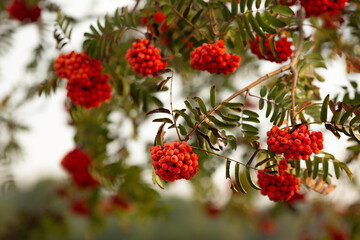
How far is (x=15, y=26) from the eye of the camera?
2807 mm

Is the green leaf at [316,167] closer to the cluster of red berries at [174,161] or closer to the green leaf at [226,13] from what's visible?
the cluster of red berries at [174,161]

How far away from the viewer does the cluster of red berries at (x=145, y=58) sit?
1.14 meters

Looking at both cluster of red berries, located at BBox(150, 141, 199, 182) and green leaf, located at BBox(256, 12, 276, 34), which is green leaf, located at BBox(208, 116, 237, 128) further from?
green leaf, located at BBox(256, 12, 276, 34)

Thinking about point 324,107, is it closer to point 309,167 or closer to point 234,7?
point 309,167

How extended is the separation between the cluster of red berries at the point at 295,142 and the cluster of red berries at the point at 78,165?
1.72 meters

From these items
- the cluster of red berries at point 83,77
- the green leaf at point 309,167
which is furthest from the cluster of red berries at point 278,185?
the cluster of red berries at point 83,77

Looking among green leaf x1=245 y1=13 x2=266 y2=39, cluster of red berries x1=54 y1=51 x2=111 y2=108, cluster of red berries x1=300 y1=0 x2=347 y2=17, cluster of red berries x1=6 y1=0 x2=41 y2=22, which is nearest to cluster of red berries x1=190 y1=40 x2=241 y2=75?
green leaf x1=245 y1=13 x2=266 y2=39

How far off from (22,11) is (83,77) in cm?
167

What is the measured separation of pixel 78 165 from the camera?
2467mm

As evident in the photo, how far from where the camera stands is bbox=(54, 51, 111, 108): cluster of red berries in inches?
51.2

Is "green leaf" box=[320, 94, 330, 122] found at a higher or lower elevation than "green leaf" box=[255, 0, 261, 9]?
lower

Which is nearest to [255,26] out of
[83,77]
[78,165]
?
[83,77]

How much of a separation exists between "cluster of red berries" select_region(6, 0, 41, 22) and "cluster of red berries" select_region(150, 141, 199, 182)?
215 centimetres

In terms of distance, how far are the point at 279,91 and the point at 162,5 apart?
1.58 ft
